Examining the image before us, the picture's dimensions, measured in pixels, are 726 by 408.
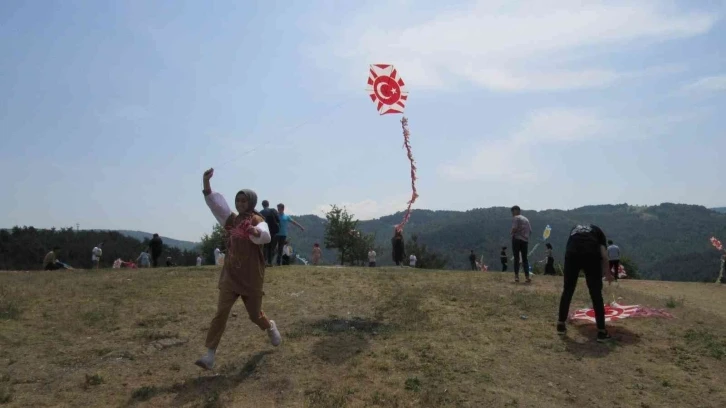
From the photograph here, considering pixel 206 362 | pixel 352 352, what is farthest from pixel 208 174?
pixel 352 352

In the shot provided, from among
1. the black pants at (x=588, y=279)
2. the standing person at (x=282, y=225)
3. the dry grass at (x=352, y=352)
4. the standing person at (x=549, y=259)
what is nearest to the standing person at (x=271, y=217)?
the standing person at (x=282, y=225)

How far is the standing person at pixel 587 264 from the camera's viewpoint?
298 inches

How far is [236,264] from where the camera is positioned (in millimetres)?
6223

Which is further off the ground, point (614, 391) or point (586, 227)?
point (586, 227)

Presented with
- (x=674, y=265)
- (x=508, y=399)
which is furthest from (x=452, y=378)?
(x=674, y=265)

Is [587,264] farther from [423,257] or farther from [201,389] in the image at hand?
[423,257]

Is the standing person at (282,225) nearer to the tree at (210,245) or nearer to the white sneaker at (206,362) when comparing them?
the white sneaker at (206,362)

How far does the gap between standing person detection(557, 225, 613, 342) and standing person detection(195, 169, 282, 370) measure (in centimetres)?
447

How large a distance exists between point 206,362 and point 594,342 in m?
5.16

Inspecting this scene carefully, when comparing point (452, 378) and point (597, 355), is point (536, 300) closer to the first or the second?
point (597, 355)

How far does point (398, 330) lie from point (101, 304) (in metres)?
5.27

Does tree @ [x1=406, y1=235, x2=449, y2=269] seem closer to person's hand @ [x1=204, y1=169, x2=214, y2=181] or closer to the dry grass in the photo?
the dry grass

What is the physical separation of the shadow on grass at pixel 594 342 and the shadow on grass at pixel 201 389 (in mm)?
4234

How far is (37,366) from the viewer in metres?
6.32
